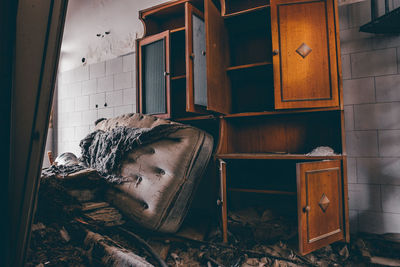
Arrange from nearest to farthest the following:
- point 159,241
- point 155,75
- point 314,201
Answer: point 314,201 → point 159,241 → point 155,75

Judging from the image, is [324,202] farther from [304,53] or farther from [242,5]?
[242,5]

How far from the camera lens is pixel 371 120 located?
193cm

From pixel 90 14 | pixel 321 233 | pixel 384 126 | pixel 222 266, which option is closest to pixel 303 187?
pixel 321 233

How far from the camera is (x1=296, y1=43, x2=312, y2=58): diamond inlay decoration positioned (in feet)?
5.77

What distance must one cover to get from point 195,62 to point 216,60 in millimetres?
190

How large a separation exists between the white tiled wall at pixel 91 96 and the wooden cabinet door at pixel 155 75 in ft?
1.89

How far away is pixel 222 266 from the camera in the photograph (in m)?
1.51

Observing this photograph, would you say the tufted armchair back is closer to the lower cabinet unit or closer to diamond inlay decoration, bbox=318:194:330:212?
the lower cabinet unit

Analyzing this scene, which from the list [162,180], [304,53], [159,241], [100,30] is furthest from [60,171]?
[100,30]

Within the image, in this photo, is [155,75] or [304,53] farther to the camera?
[155,75]

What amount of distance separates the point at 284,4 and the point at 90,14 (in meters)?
2.78

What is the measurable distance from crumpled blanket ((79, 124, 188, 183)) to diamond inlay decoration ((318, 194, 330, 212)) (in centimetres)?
96

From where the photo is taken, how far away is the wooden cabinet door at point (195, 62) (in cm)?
173

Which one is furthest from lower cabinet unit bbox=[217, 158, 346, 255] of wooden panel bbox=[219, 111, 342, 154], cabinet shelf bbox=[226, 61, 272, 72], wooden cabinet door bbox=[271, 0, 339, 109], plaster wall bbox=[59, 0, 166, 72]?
plaster wall bbox=[59, 0, 166, 72]
